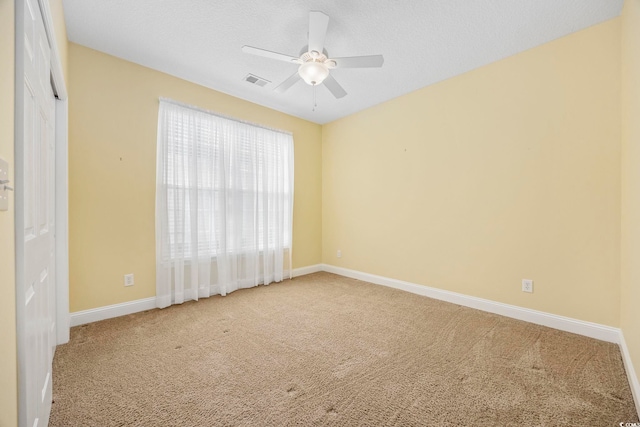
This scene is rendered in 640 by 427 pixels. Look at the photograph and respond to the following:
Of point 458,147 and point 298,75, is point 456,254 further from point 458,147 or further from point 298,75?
point 298,75

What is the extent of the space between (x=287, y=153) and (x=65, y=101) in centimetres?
261

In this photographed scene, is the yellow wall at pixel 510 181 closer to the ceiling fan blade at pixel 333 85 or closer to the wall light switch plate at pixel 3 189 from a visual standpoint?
the ceiling fan blade at pixel 333 85

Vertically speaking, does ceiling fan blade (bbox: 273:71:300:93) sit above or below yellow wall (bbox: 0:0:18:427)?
above

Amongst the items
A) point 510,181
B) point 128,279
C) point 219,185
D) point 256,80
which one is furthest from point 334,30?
Answer: point 128,279

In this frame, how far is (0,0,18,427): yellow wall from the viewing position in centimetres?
79

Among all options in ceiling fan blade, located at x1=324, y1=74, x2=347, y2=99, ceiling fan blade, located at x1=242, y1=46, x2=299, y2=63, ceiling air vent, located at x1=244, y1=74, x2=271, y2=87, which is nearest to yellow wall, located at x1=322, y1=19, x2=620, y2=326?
ceiling fan blade, located at x1=324, y1=74, x2=347, y2=99

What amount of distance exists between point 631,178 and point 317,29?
2475mm

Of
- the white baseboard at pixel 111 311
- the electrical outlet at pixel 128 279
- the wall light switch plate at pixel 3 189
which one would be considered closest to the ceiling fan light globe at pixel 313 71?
the wall light switch plate at pixel 3 189

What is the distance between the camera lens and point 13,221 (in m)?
0.91

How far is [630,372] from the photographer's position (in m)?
1.71

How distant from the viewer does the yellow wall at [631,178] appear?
164cm

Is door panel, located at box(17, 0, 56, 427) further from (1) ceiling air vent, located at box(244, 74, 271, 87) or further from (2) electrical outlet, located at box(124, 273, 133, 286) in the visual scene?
(1) ceiling air vent, located at box(244, 74, 271, 87)

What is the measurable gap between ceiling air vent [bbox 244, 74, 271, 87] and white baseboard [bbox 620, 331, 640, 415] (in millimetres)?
4028

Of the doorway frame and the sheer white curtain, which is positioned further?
the sheer white curtain
